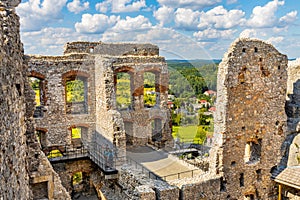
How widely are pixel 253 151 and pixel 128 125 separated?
7967 mm

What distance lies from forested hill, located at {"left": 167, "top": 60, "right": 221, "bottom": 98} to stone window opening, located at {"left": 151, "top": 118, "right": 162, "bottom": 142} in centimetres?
207

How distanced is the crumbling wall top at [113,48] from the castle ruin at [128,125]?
0.19 feet

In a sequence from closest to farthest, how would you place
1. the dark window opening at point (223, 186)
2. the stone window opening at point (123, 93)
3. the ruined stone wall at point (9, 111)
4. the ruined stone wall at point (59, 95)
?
the ruined stone wall at point (9, 111) → the dark window opening at point (223, 186) → the ruined stone wall at point (59, 95) → the stone window opening at point (123, 93)

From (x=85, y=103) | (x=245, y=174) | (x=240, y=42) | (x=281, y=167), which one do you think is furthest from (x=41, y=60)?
(x=281, y=167)

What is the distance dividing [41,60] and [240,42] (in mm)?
9589

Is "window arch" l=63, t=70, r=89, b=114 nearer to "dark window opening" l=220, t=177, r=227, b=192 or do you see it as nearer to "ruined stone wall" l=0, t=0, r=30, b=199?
"dark window opening" l=220, t=177, r=227, b=192

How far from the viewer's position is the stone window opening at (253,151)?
1240 centimetres

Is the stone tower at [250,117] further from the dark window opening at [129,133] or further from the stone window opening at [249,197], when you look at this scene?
the dark window opening at [129,133]

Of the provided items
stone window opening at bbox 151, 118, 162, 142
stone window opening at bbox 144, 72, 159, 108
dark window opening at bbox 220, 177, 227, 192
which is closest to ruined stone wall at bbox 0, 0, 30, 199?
dark window opening at bbox 220, 177, 227, 192

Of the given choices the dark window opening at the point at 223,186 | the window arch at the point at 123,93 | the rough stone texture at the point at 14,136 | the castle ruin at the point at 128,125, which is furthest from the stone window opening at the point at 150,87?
the rough stone texture at the point at 14,136

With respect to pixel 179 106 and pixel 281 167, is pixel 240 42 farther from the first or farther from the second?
pixel 179 106

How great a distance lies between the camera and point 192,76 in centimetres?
1594

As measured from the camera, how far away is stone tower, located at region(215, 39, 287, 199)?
11602 millimetres

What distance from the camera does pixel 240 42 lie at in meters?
11.6
